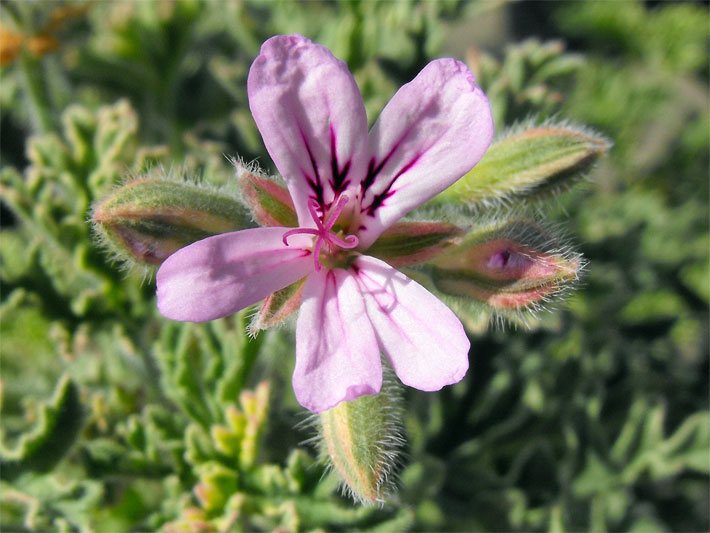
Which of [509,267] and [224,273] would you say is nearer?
[224,273]

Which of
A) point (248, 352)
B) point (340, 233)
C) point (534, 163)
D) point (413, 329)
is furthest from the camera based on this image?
point (248, 352)

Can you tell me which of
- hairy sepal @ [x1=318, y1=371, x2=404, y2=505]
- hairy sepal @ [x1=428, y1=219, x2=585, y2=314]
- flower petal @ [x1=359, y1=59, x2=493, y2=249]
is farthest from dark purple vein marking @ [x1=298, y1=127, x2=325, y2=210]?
hairy sepal @ [x1=318, y1=371, x2=404, y2=505]

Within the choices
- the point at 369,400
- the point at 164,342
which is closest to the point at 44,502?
the point at 164,342

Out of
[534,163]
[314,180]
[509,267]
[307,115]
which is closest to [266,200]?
[314,180]

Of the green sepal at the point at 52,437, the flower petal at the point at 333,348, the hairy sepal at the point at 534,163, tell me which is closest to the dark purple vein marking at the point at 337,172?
the flower petal at the point at 333,348

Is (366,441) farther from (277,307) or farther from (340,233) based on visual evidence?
(340,233)
